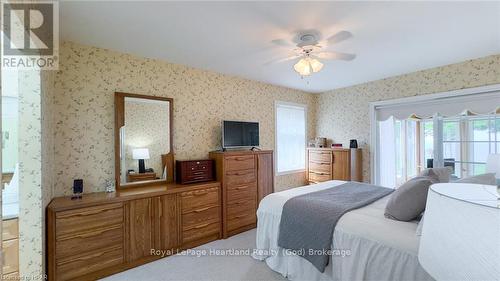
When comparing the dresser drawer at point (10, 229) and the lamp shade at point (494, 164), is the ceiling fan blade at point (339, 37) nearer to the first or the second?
the lamp shade at point (494, 164)

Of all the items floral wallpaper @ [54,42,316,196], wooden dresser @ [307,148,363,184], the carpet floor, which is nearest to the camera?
the carpet floor

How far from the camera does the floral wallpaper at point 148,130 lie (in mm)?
2824

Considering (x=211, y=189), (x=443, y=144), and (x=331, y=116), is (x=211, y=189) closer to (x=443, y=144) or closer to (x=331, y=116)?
(x=331, y=116)

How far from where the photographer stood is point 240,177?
134 inches

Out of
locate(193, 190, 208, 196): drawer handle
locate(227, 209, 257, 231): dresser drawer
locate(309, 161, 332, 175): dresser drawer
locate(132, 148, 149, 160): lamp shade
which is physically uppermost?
locate(132, 148, 149, 160): lamp shade

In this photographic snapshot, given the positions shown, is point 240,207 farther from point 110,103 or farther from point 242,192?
point 110,103

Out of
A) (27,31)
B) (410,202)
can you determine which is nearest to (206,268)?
(410,202)

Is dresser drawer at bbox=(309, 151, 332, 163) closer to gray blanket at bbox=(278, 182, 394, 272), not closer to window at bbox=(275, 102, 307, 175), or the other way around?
window at bbox=(275, 102, 307, 175)

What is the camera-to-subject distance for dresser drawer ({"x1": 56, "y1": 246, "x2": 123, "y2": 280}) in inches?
82.3

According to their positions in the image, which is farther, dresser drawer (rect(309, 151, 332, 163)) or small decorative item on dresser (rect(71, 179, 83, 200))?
dresser drawer (rect(309, 151, 332, 163))

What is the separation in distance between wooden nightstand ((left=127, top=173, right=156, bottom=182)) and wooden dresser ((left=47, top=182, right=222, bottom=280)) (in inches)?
6.7

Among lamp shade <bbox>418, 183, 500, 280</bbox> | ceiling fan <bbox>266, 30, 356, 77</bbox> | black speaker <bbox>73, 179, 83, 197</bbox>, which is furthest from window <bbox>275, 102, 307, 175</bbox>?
lamp shade <bbox>418, 183, 500, 280</bbox>

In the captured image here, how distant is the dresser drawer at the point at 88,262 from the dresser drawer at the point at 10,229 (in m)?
0.44

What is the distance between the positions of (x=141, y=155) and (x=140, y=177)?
29 cm
